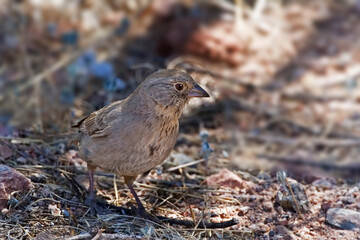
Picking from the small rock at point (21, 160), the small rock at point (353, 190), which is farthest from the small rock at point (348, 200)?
the small rock at point (21, 160)

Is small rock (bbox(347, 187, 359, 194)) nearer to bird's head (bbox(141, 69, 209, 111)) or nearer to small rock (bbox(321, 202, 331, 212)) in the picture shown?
small rock (bbox(321, 202, 331, 212))

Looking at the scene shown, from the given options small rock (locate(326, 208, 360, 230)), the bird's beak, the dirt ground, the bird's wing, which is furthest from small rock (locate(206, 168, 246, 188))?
the bird's wing

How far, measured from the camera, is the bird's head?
4.23 meters

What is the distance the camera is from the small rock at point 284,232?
13.2ft

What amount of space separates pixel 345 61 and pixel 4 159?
4.72 meters

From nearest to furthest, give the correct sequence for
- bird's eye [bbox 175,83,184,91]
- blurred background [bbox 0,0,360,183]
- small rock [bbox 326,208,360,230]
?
small rock [bbox 326,208,360,230] → bird's eye [bbox 175,83,184,91] → blurred background [bbox 0,0,360,183]

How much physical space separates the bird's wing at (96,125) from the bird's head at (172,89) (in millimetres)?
382

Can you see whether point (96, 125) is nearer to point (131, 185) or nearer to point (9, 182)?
point (131, 185)

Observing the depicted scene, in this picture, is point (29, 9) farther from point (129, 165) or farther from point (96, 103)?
point (129, 165)

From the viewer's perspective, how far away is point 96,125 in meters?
4.41

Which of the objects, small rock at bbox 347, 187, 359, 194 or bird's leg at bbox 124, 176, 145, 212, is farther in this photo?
small rock at bbox 347, 187, 359, 194

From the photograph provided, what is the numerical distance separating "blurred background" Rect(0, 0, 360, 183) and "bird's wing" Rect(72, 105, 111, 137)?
0.80m

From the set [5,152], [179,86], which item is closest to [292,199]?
[179,86]

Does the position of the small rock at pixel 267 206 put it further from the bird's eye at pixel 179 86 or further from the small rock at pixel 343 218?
the bird's eye at pixel 179 86
